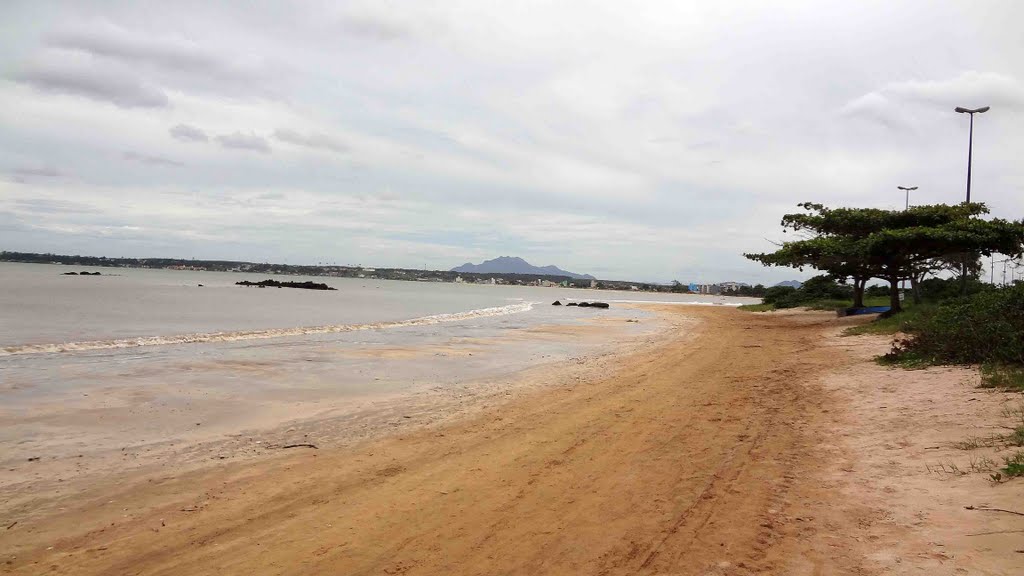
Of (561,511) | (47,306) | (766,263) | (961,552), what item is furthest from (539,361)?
(47,306)

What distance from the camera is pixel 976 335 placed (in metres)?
10.6

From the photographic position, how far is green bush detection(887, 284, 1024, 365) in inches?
389

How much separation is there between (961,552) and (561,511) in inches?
112

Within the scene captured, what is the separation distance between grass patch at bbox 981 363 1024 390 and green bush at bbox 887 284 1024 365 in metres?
0.34

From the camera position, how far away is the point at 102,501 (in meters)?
5.66

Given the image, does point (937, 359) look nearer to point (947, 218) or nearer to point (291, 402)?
point (291, 402)

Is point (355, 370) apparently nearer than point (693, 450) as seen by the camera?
No

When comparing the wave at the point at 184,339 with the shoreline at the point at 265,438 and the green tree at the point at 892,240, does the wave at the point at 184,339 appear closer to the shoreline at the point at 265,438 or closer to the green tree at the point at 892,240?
the shoreline at the point at 265,438

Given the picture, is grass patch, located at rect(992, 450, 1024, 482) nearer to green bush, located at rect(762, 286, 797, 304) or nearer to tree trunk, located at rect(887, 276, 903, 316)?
tree trunk, located at rect(887, 276, 903, 316)

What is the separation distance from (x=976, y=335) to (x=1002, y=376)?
90.9 inches

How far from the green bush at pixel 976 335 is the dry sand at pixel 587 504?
1.92 m

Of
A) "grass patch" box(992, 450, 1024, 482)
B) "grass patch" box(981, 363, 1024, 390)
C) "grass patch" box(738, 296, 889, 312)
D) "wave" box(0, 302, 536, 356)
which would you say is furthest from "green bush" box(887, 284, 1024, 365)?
"grass patch" box(738, 296, 889, 312)

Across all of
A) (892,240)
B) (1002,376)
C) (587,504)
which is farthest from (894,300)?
(587,504)

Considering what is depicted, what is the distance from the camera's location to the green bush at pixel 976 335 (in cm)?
988
